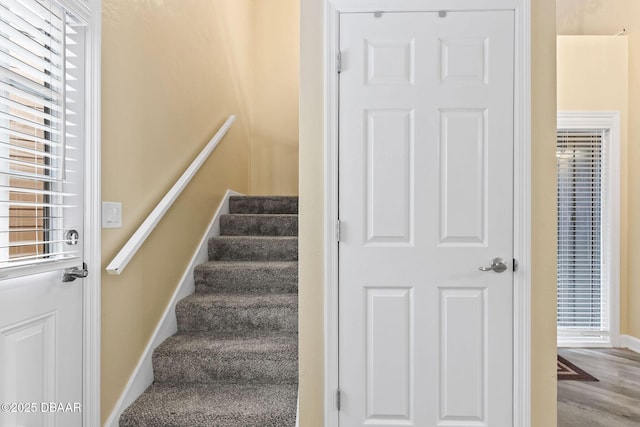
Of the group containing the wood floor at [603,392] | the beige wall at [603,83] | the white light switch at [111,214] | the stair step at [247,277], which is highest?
the beige wall at [603,83]

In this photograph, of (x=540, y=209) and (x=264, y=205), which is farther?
(x=264, y=205)

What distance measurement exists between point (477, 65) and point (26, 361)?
2.29 metres

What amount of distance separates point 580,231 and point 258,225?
3.16m

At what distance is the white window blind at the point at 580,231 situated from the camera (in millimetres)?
3703

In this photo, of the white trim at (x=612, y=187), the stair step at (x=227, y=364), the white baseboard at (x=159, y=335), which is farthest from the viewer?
the white trim at (x=612, y=187)

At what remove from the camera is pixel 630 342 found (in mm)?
3557

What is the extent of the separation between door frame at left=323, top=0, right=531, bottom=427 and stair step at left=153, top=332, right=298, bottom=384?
363 mm

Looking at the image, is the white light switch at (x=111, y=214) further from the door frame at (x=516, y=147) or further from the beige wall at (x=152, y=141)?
the door frame at (x=516, y=147)

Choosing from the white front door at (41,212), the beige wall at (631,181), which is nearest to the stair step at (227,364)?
the white front door at (41,212)

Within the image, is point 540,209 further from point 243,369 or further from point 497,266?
point 243,369

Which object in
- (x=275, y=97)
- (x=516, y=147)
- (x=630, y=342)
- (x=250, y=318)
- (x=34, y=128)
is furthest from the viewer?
(x=275, y=97)

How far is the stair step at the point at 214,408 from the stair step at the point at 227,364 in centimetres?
6

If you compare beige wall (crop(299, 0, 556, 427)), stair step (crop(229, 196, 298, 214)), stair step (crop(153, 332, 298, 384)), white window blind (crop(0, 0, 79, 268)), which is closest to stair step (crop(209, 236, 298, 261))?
stair step (crop(229, 196, 298, 214))

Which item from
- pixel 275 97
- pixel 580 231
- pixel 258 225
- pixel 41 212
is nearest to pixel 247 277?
pixel 258 225
